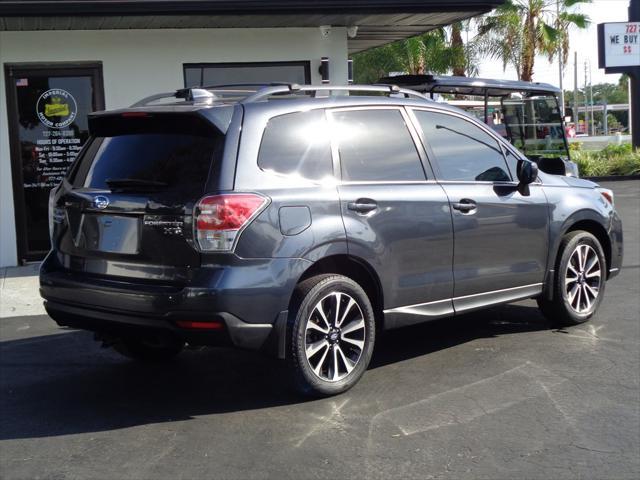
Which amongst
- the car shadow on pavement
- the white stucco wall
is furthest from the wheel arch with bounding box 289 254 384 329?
the white stucco wall

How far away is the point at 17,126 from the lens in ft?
37.9

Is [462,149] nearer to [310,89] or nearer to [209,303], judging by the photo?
[310,89]

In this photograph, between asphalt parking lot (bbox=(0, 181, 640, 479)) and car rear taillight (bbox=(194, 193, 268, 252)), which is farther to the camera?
car rear taillight (bbox=(194, 193, 268, 252))

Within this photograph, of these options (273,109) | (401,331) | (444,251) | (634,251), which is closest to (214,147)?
(273,109)

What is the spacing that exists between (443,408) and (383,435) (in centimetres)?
61

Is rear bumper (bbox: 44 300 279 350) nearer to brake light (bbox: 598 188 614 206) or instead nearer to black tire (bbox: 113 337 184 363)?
black tire (bbox: 113 337 184 363)

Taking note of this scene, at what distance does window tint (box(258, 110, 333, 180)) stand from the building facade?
5437mm

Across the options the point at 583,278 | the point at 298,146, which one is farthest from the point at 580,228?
the point at 298,146

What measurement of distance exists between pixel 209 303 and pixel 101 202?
1.02 meters

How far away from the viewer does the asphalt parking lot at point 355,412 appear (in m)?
4.55

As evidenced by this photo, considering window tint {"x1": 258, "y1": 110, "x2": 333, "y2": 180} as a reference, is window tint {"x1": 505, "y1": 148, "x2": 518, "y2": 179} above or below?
below

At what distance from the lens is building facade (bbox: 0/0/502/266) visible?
1126cm

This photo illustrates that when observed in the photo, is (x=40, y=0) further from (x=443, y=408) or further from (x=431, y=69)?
(x=431, y=69)

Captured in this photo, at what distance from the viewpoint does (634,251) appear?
11.7 meters
